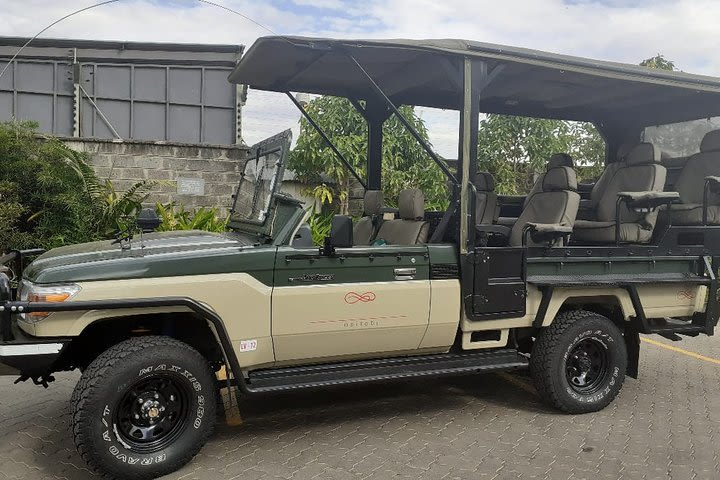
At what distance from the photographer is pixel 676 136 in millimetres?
7848

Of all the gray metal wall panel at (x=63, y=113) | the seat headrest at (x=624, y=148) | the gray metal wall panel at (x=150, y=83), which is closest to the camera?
the seat headrest at (x=624, y=148)

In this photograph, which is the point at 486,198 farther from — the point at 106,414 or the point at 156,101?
the point at 156,101

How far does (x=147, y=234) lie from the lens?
509cm

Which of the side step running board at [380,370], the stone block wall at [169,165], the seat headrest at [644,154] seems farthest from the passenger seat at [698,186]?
the stone block wall at [169,165]

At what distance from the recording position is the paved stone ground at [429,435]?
4.20m

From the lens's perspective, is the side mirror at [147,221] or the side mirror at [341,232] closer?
the side mirror at [341,232]

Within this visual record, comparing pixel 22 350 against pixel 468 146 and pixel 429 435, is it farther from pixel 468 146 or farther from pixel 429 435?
pixel 468 146

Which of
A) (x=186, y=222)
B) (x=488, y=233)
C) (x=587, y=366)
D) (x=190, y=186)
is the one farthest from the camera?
(x=190, y=186)

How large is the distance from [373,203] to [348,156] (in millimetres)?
3896

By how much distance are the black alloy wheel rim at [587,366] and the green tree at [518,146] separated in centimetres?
567

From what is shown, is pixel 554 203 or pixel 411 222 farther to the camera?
pixel 554 203

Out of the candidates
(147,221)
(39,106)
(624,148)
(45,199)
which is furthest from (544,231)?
(39,106)

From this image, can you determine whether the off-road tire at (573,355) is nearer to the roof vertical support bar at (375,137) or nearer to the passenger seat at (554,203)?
the passenger seat at (554,203)

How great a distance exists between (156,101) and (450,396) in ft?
36.2
